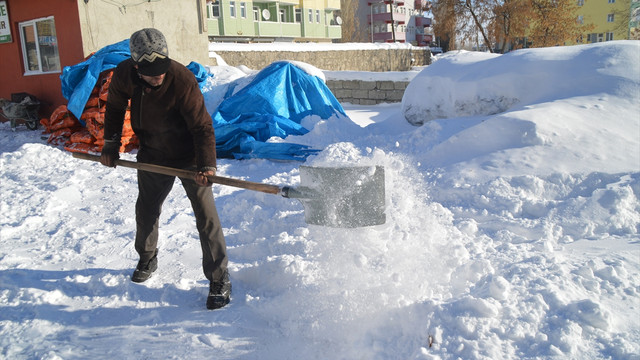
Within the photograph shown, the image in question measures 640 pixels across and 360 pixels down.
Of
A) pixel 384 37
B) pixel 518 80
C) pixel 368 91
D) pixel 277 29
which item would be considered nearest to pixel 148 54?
pixel 518 80

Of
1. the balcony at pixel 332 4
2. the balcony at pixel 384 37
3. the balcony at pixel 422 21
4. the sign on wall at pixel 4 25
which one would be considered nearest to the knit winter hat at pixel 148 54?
the sign on wall at pixel 4 25

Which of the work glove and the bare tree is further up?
the bare tree

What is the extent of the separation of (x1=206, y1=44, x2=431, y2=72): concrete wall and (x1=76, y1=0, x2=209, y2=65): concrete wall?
0.80m

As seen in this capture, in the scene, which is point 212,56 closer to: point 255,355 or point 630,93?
point 630,93

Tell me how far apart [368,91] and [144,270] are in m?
9.96

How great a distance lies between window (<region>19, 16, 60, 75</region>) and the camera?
9.38m

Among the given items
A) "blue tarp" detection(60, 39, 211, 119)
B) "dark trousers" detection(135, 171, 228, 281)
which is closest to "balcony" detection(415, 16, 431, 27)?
"blue tarp" detection(60, 39, 211, 119)

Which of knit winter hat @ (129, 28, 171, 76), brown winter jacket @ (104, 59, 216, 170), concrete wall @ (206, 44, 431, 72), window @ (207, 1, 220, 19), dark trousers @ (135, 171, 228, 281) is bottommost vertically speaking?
dark trousers @ (135, 171, 228, 281)

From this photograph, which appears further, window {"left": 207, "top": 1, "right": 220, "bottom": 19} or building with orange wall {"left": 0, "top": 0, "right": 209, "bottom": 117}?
window {"left": 207, "top": 1, "right": 220, "bottom": 19}

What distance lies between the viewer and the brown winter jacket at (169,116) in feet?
8.84

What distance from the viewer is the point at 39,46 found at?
976 cm

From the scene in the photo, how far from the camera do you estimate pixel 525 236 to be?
3.40 m

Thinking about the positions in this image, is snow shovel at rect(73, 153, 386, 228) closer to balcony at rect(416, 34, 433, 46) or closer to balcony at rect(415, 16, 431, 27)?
balcony at rect(416, 34, 433, 46)

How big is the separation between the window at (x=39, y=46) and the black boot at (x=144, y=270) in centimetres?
796
